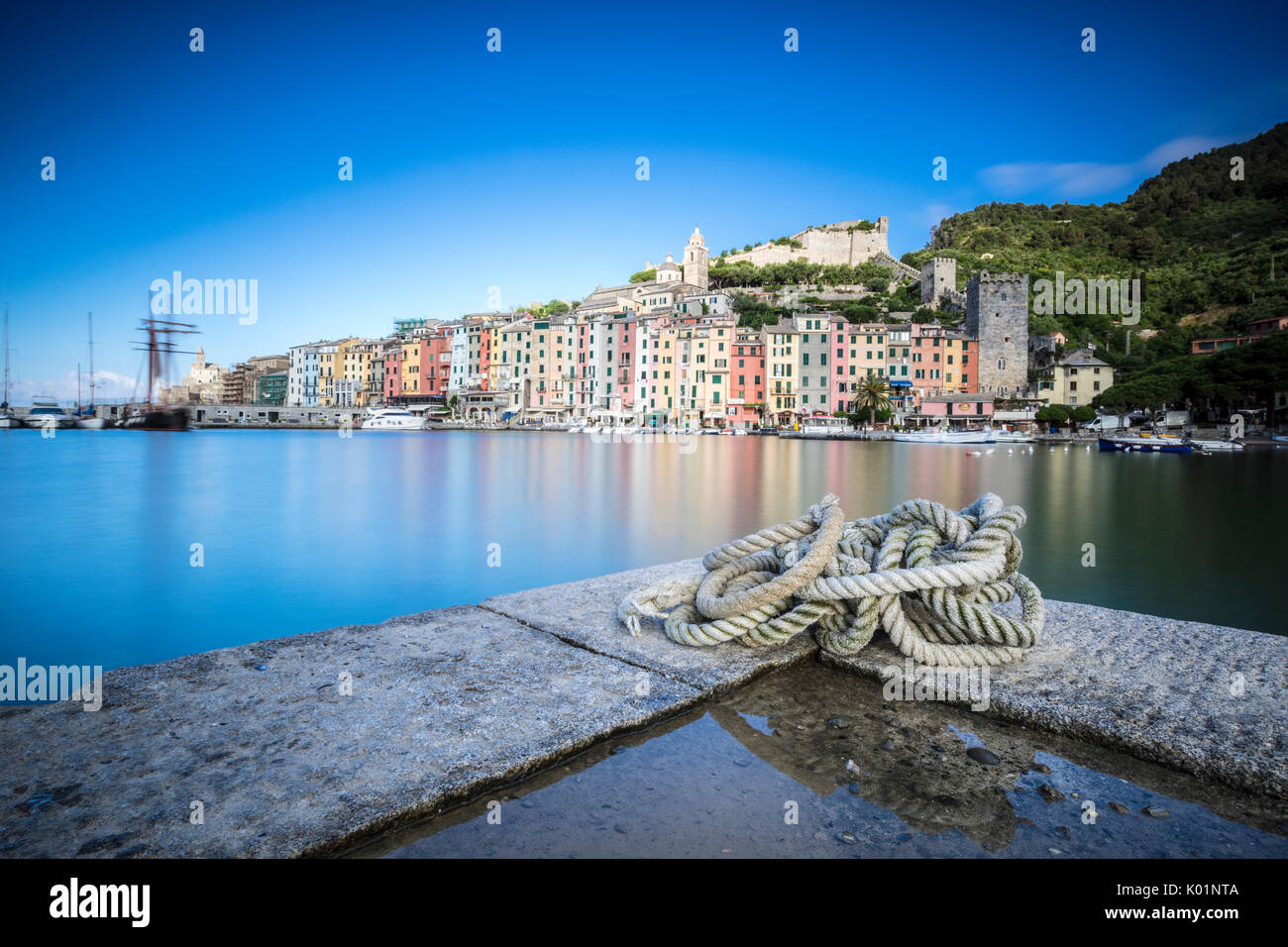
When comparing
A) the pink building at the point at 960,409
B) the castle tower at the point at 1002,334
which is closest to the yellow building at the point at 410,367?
the pink building at the point at 960,409

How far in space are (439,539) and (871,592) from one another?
948 cm

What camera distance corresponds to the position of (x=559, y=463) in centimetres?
3178

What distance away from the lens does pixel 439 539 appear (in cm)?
1145

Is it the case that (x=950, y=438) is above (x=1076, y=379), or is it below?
below

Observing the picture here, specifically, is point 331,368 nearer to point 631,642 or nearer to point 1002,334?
point 1002,334

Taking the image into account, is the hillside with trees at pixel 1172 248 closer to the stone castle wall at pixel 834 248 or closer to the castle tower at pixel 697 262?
the stone castle wall at pixel 834 248

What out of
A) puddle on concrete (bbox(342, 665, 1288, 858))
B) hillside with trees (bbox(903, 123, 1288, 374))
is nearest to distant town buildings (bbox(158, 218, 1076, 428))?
hillside with trees (bbox(903, 123, 1288, 374))

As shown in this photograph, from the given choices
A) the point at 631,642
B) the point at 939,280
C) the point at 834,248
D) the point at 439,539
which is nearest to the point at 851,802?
the point at 631,642

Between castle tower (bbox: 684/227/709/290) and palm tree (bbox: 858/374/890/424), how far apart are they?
42.6 meters

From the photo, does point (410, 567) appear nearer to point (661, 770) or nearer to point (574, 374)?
point (661, 770)

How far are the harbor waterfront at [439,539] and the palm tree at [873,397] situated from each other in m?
40.4

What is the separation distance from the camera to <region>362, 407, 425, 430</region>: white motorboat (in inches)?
3253

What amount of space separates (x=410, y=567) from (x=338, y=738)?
7243 millimetres

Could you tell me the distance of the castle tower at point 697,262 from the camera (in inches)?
4043
